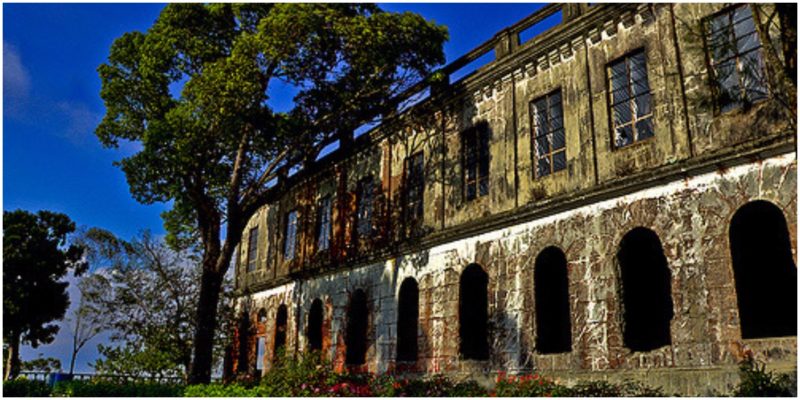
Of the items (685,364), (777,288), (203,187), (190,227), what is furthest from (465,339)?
(190,227)

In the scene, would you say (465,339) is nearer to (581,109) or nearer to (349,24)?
(581,109)

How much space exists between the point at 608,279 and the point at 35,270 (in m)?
25.8

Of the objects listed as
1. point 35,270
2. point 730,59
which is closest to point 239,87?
point 730,59

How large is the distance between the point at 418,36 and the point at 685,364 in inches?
379

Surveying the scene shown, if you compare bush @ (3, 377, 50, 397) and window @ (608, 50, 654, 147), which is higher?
window @ (608, 50, 654, 147)

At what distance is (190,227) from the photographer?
21297 mm

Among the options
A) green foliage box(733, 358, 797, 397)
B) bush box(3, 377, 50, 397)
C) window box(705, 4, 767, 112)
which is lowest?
bush box(3, 377, 50, 397)

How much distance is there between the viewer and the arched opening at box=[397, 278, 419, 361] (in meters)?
14.7

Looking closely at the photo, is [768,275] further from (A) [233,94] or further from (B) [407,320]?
(A) [233,94]

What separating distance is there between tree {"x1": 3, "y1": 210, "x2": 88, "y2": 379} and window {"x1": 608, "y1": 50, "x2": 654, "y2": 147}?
2460cm

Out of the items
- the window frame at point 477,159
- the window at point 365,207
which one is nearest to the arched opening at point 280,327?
the window at point 365,207

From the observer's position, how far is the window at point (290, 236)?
A: 2064cm

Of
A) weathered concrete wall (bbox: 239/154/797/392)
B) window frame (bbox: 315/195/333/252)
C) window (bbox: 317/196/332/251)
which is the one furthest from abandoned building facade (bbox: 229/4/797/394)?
window (bbox: 317/196/332/251)

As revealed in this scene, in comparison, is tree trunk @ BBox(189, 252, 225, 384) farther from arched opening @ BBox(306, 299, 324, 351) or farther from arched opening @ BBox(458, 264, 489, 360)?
arched opening @ BBox(458, 264, 489, 360)
